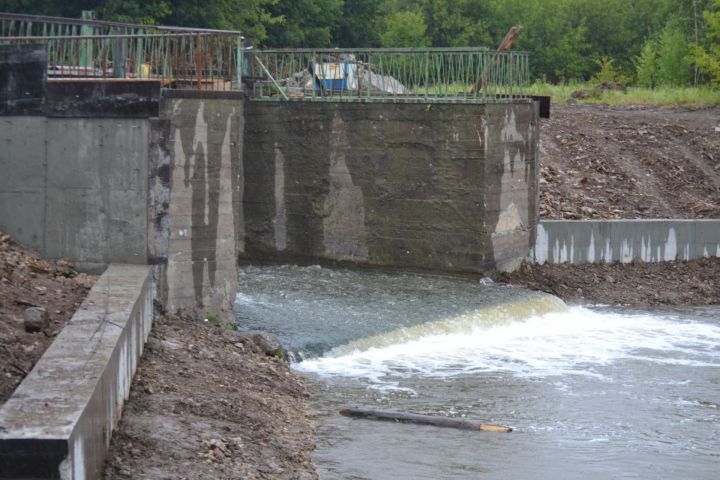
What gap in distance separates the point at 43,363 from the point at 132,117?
17.4 feet

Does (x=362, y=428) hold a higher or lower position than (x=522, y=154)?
lower

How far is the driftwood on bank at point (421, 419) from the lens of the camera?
38.4ft

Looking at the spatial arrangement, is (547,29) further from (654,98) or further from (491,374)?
(491,374)

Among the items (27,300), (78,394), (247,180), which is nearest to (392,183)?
(247,180)

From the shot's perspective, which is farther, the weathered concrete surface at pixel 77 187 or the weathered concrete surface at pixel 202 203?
the weathered concrete surface at pixel 202 203

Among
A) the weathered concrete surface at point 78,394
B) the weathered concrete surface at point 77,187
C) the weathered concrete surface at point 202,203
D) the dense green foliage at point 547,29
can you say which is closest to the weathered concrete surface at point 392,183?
the weathered concrete surface at point 202,203

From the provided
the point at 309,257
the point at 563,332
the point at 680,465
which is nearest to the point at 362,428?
the point at 680,465

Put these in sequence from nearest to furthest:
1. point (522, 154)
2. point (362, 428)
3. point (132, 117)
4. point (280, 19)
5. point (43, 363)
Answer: point (43, 363) → point (362, 428) → point (132, 117) → point (522, 154) → point (280, 19)

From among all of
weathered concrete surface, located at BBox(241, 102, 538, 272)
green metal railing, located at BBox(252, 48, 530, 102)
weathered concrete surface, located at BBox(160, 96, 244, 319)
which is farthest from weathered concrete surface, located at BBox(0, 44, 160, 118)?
weathered concrete surface, located at BBox(241, 102, 538, 272)

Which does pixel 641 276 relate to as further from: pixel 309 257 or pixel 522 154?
pixel 309 257

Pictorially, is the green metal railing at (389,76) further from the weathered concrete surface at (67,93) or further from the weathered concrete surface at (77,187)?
the weathered concrete surface at (77,187)

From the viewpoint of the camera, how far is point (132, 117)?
43.5 feet

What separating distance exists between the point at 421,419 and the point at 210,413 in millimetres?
2515

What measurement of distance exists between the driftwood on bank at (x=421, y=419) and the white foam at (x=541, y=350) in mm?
1659
